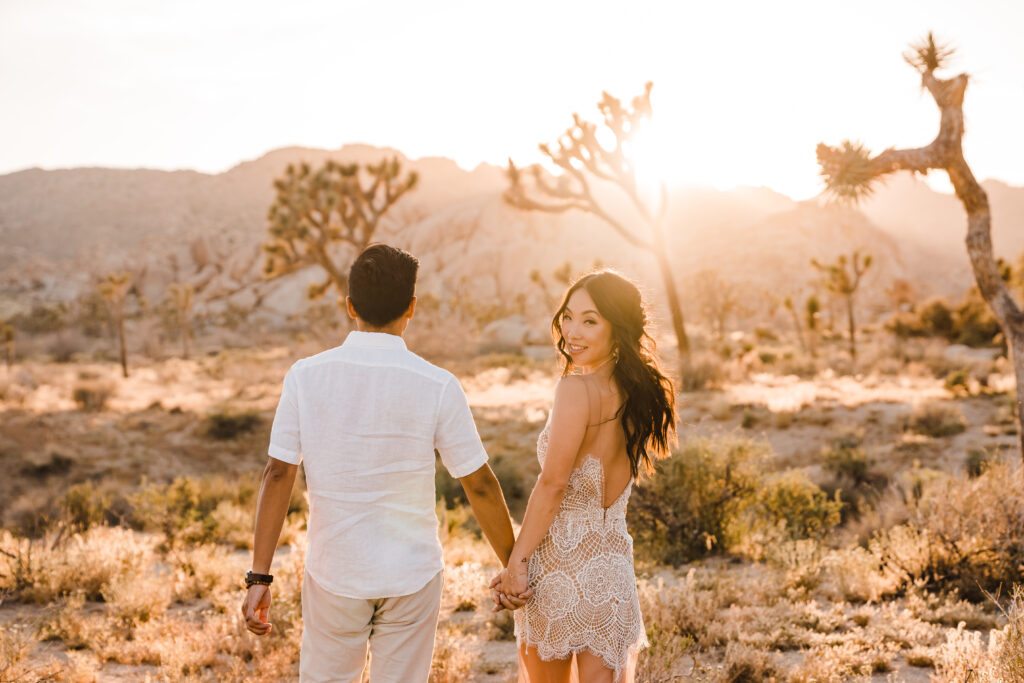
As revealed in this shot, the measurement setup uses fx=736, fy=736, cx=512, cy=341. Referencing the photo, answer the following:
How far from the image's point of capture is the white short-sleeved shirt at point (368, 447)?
2.18 metres

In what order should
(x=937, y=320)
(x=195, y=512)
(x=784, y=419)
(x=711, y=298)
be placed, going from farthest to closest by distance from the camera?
(x=711, y=298), (x=937, y=320), (x=784, y=419), (x=195, y=512)

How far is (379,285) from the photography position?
2.26m

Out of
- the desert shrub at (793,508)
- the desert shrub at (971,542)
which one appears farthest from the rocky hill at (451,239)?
the desert shrub at (971,542)

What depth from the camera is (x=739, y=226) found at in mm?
82125

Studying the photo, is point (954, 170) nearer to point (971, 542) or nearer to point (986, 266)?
point (986, 266)

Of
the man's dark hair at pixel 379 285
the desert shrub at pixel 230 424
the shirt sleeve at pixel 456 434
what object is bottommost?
the desert shrub at pixel 230 424

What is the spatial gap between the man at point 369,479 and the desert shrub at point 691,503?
531 centimetres

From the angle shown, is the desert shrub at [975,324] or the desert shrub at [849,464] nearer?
the desert shrub at [849,464]

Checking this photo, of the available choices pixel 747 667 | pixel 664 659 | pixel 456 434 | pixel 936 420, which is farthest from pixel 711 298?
pixel 456 434

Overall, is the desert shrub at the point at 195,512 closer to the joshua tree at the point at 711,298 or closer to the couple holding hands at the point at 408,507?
the couple holding hands at the point at 408,507

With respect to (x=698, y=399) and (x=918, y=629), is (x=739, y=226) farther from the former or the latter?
(x=918, y=629)

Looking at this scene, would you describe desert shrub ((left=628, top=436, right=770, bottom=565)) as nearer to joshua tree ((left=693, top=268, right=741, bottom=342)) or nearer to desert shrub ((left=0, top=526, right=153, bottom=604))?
desert shrub ((left=0, top=526, right=153, bottom=604))

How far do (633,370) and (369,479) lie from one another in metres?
1.03

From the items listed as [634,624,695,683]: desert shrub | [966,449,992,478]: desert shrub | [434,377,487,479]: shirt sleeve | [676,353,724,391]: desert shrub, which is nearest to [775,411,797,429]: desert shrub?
[966,449,992,478]: desert shrub
